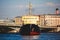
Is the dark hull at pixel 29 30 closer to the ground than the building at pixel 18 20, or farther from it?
closer to the ground

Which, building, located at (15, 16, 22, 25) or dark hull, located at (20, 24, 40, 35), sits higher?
building, located at (15, 16, 22, 25)

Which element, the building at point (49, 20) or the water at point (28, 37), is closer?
the building at point (49, 20)

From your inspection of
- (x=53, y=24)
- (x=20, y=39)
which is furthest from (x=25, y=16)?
(x=20, y=39)

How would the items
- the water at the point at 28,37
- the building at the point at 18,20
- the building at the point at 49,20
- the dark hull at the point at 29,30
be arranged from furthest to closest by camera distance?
the water at the point at 28,37 < the dark hull at the point at 29,30 < the building at the point at 49,20 < the building at the point at 18,20

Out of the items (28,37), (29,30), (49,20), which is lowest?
(28,37)

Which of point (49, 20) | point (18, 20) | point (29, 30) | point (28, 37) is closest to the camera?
point (18, 20)

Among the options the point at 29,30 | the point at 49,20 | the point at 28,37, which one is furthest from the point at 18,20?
the point at 28,37

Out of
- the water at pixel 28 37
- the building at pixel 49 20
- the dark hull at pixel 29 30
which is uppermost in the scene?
the building at pixel 49 20

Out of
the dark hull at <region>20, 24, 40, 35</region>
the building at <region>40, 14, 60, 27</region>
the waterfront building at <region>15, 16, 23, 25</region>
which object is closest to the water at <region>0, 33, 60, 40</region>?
the dark hull at <region>20, 24, 40, 35</region>

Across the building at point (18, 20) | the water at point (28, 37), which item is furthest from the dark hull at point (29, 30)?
the building at point (18, 20)

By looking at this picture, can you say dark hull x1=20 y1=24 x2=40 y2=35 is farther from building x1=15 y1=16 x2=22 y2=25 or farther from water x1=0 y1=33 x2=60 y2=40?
building x1=15 y1=16 x2=22 y2=25

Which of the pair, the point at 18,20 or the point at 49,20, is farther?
the point at 49,20

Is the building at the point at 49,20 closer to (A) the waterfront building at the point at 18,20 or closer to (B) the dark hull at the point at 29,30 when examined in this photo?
(B) the dark hull at the point at 29,30

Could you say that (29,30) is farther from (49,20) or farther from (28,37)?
(49,20)
